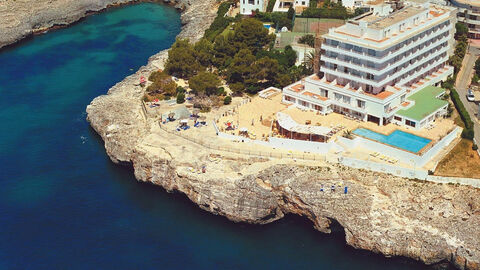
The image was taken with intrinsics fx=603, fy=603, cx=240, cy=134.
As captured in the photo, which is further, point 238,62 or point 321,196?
point 238,62

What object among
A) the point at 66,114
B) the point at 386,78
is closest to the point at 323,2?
the point at 386,78

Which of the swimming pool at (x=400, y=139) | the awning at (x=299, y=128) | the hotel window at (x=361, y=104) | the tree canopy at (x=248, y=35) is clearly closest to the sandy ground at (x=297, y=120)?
the swimming pool at (x=400, y=139)

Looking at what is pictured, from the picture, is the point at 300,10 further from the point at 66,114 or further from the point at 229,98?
the point at 66,114

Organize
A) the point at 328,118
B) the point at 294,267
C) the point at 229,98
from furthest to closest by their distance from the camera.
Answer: the point at 229,98
the point at 328,118
the point at 294,267

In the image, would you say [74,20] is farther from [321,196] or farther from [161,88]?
[321,196]

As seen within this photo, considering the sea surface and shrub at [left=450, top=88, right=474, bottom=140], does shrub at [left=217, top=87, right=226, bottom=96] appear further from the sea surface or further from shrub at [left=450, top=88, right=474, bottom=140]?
shrub at [left=450, top=88, right=474, bottom=140]

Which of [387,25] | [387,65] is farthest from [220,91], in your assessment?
[387,25]
